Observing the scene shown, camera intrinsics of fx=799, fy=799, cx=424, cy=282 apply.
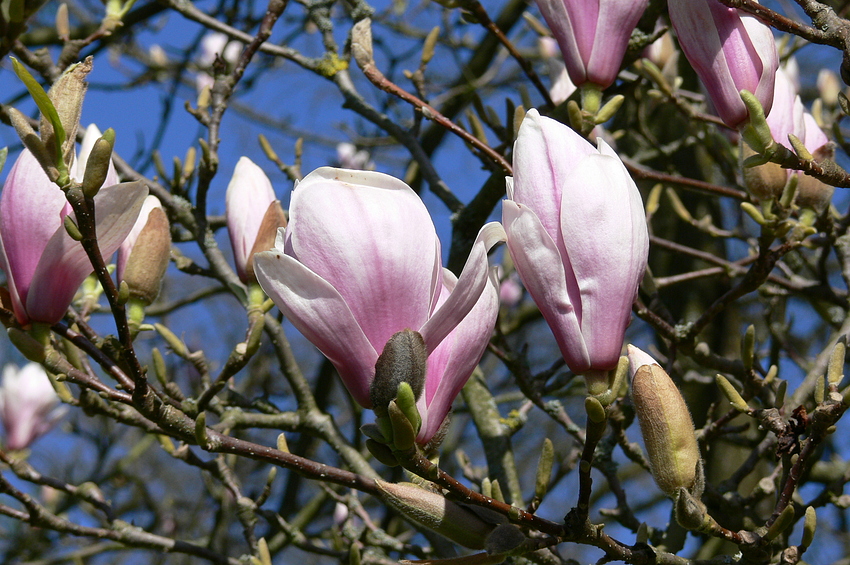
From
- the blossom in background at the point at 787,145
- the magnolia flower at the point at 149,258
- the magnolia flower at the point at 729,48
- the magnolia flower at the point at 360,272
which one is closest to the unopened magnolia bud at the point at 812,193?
the blossom in background at the point at 787,145

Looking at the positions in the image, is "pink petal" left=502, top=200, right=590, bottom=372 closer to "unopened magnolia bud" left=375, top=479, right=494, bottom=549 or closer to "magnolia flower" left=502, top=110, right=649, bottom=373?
"magnolia flower" left=502, top=110, right=649, bottom=373

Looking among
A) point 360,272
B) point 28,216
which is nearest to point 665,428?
point 360,272

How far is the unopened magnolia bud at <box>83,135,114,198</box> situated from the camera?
1.99 feet

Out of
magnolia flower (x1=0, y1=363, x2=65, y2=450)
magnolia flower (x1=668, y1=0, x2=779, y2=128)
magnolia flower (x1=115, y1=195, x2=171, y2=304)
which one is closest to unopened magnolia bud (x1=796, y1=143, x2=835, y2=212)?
magnolia flower (x1=668, y1=0, x2=779, y2=128)

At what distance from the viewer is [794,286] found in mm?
1370

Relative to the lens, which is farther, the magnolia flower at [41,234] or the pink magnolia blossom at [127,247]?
the pink magnolia blossom at [127,247]

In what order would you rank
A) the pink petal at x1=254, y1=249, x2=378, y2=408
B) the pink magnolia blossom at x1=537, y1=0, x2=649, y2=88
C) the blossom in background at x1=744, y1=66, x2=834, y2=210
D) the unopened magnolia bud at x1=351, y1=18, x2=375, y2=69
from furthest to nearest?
the unopened magnolia bud at x1=351, y1=18, x2=375, y2=69
the blossom in background at x1=744, y1=66, x2=834, y2=210
the pink magnolia blossom at x1=537, y1=0, x2=649, y2=88
the pink petal at x1=254, y1=249, x2=378, y2=408

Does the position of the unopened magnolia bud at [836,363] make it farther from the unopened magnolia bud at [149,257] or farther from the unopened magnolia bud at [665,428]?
the unopened magnolia bud at [149,257]

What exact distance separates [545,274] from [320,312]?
17 centimetres

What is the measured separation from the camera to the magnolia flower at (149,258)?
87 centimetres

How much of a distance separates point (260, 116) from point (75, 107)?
2786 mm

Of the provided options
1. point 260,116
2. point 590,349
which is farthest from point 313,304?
point 260,116

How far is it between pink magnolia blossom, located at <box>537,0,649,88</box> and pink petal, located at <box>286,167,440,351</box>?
382 millimetres

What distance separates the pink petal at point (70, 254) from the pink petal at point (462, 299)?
327 millimetres
